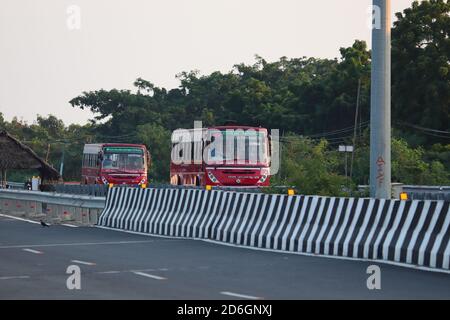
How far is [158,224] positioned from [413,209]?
29.7 ft

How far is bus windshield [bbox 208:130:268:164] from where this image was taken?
38750 mm

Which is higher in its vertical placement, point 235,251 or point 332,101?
point 332,101

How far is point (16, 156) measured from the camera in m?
50.4

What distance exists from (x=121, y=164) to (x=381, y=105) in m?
31.2

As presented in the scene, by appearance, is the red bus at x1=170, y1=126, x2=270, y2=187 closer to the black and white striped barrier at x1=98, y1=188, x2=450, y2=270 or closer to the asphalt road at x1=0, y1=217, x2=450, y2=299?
the black and white striped barrier at x1=98, y1=188, x2=450, y2=270

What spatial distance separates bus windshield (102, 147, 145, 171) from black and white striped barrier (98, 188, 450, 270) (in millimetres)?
22317

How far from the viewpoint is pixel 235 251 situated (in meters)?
19.3

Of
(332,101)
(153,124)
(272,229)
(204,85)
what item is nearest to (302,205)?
(272,229)

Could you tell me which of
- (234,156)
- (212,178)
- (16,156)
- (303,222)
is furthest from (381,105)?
(16,156)

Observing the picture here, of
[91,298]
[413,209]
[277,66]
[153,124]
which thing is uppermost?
[277,66]

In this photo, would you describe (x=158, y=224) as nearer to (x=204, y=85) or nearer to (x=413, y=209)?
(x=413, y=209)

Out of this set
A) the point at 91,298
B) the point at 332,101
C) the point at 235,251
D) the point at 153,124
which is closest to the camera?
the point at 91,298

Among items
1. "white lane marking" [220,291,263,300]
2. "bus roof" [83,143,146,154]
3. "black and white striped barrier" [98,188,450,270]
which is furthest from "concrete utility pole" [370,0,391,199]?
"bus roof" [83,143,146,154]

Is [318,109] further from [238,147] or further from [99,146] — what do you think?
[238,147]
